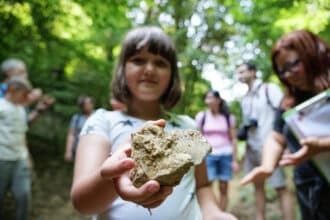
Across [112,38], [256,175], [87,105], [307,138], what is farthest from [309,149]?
[112,38]

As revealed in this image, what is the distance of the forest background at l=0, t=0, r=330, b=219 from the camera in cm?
409

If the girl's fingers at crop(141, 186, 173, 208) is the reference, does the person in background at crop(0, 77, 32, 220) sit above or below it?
below

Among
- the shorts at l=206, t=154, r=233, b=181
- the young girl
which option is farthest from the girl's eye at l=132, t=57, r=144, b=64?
the shorts at l=206, t=154, r=233, b=181

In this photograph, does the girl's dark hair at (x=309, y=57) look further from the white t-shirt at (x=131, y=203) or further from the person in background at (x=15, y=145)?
the person in background at (x=15, y=145)

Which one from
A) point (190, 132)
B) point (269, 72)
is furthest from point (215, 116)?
point (190, 132)

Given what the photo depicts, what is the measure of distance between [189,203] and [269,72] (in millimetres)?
5647

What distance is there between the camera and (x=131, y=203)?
1256mm

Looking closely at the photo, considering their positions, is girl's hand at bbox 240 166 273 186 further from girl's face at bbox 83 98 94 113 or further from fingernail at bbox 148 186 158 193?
girl's face at bbox 83 98 94 113

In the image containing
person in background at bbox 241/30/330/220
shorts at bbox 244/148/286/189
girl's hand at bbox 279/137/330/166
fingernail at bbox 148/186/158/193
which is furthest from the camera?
shorts at bbox 244/148/286/189

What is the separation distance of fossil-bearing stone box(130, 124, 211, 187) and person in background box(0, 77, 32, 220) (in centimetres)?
315

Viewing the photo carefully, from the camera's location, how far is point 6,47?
5.14 meters

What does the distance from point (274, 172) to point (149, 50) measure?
3205 millimetres

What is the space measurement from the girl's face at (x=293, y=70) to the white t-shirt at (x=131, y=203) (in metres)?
1.05

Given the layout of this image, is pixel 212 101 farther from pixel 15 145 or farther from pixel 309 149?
pixel 309 149
